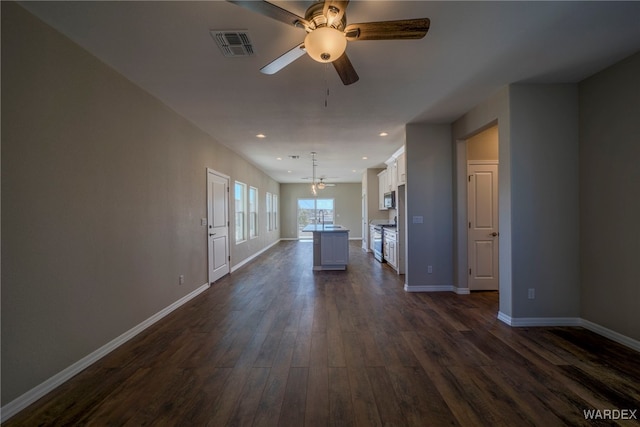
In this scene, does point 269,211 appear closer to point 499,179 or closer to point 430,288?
point 430,288

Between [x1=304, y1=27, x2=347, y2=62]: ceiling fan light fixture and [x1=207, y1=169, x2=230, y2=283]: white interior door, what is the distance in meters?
3.80

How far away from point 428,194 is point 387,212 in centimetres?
421

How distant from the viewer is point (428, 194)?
14.6ft

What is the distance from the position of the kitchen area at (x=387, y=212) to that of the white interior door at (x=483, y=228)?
128 centimetres

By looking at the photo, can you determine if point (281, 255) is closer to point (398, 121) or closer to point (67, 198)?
point (398, 121)

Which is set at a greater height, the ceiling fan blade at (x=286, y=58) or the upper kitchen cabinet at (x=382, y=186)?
the ceiling fan blade at (x=286, y=58)

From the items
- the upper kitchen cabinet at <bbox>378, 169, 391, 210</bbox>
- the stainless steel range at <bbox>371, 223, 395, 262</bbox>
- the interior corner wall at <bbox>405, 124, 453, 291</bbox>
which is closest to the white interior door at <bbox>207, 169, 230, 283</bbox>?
the interior corner wall at <bbox>405, 124, 453, 291</bbox>

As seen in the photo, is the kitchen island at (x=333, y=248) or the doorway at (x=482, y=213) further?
the kitchen island at (x=333, y=248)

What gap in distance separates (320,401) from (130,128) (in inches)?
126

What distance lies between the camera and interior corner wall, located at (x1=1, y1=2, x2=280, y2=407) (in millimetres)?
1790

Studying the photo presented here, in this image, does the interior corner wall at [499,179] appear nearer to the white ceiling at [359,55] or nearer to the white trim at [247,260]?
the white ceiling at [359,55]

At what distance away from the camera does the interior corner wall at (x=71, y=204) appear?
1790 millimetres

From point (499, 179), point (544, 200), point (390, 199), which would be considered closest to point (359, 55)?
point (499, 179)

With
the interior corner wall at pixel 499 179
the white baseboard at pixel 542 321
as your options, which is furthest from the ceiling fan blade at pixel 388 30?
the white baseboard at pixel 542 321
